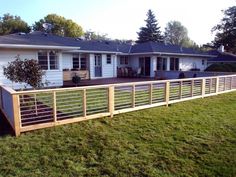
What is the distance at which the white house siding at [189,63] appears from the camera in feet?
76.1

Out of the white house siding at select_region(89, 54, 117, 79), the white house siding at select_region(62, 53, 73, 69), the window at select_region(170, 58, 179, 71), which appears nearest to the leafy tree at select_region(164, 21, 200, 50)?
the window at select_region(170, 58, 179, 71)

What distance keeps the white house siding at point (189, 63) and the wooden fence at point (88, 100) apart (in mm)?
12413

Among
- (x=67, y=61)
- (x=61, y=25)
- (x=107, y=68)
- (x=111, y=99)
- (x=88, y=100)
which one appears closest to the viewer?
(x=111, y=99)

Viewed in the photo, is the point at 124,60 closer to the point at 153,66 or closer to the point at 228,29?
the point at 153,66

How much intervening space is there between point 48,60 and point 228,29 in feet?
98.4

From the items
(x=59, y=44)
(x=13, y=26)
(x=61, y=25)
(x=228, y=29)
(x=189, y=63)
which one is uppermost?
(x=61, y=25)

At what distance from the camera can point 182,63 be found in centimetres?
2322

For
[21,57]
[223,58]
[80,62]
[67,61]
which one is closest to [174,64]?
[80,62]

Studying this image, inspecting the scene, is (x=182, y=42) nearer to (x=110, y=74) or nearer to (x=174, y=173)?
(x=110, y=74)

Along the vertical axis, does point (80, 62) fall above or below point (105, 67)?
above

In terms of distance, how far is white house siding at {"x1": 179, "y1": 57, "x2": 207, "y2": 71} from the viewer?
23.2 m

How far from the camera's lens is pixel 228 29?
3391 cm

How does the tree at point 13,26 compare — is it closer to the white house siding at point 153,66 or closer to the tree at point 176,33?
the white house siding at point 153,66

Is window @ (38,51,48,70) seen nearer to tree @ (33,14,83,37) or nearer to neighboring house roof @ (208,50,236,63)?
neighboring house roof @ (208,50,236,63)
